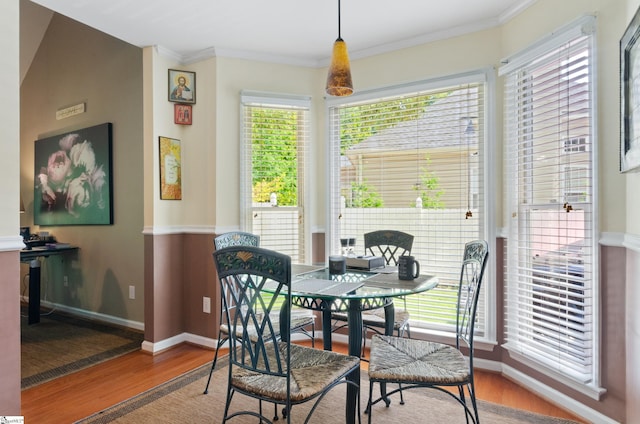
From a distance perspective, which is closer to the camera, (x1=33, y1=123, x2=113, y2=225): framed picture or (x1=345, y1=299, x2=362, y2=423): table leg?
(x1=345, y1=299, x2=362, y2=423): table leg

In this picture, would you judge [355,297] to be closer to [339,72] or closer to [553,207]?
[339,72]

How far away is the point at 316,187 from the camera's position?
141 inches

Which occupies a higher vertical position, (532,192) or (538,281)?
(532,192)

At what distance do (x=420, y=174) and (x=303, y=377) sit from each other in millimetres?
1992

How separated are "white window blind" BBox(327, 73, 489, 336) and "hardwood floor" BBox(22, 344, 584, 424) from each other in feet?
1.75

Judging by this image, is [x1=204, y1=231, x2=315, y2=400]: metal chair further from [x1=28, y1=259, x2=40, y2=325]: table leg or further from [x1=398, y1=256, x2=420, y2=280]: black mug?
[x1=28, y1=259, x2=40, y2=325]: table leg

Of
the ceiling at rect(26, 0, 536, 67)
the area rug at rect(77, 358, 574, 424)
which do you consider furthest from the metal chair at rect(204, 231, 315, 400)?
the ceiling at rect(26, 0, 536, 67)

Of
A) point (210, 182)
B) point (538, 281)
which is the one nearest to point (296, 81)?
point (210, 182)

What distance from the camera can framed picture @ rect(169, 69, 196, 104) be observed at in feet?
10.9

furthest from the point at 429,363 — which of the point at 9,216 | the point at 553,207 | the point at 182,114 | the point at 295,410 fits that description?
the point at 182,114

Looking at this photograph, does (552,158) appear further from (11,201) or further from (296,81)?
(11,201)

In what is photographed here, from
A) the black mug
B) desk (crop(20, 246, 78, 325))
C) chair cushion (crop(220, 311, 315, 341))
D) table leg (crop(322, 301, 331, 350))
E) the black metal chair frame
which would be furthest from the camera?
desk (crop(20, 246, 78, 325))

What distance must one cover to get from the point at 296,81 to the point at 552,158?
2.19 m

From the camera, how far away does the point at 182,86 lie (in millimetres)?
3344
